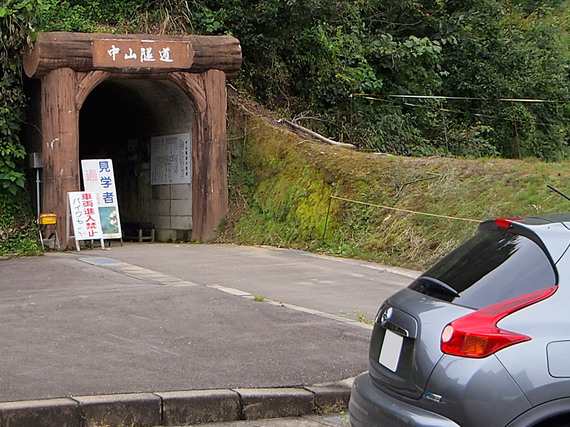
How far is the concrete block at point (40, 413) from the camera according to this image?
4.96 m

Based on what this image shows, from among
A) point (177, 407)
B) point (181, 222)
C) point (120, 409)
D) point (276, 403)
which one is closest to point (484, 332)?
point (276, 403)

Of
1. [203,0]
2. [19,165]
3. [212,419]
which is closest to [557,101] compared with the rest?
[203,0]

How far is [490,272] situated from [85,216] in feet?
36.4

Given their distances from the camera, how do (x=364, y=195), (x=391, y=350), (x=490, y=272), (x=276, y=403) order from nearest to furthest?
(x=490, y=272) < (x=391, y=350) < (x=276, y=403) < (x=364, y=195)

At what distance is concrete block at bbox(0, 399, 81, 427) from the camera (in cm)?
496

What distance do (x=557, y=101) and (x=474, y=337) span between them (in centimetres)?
2114

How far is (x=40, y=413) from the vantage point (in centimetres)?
502

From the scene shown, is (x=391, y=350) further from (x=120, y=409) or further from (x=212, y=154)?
(x=212, y=154)

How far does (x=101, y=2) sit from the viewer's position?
17375 mm

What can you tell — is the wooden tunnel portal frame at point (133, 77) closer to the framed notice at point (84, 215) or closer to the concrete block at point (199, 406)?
the framed notice at point (84, 215)

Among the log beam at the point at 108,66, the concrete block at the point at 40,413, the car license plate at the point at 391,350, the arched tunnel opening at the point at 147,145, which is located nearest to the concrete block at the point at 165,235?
the arched tunnel opening at the point at 147,145

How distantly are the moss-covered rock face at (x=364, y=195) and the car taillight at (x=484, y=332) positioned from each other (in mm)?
7537

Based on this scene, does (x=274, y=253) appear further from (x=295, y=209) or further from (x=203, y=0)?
(x=203, y=0)

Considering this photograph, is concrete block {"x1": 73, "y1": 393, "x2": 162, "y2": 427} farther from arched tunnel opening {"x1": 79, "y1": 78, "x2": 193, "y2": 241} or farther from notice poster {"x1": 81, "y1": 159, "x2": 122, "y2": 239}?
arched tunnel opening {"x1": 79, "y1": 78, "x2": 193, "y2": 241}
